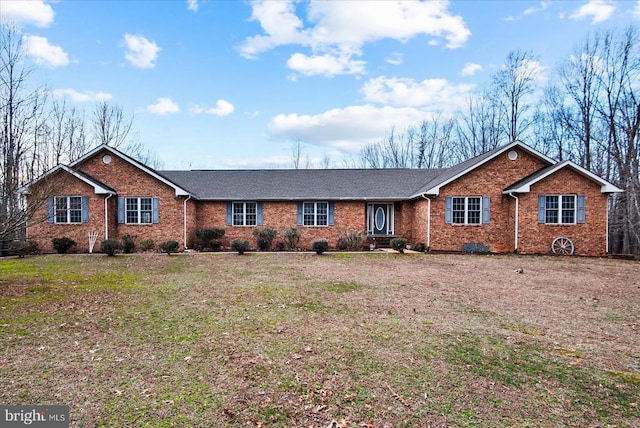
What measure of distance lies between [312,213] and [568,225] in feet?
44.8

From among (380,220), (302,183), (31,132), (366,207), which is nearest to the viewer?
(31,132)

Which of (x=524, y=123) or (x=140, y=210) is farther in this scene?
(x=524, y=123)

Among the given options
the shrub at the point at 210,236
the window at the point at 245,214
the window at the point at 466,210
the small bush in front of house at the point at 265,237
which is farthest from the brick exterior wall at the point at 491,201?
the shrub at the point at 210,236

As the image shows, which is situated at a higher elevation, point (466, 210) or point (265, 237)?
point (466, 210)

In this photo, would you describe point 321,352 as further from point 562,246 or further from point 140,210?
point 562,246

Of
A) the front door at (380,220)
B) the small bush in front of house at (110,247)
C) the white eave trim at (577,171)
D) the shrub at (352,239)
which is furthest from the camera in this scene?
the front door at (380,220)

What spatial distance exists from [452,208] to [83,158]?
66.5 feet

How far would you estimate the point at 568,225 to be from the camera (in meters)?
17.4

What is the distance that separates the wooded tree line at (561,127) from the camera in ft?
68.6

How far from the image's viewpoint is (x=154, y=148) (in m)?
39.0

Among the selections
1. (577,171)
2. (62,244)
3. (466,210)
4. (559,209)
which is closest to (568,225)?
(559,209)

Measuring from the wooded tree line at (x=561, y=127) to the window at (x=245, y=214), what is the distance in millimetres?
20599

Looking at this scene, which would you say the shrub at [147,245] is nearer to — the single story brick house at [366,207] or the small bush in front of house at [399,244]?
the single story brick house at [366,207]

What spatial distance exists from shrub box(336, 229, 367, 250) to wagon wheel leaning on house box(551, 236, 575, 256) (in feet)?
32.4
